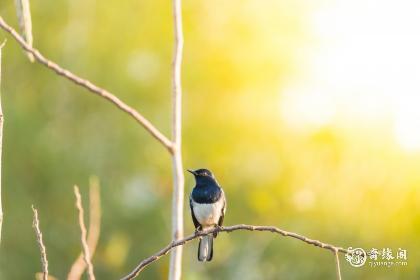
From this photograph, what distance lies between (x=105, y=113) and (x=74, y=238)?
7.83 ft

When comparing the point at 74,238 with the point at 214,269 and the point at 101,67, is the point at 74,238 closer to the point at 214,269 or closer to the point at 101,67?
the point at 214,269

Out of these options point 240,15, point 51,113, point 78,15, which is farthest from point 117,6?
point 51,113

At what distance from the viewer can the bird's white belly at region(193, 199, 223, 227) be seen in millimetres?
3436

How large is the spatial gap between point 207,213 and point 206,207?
0.04m

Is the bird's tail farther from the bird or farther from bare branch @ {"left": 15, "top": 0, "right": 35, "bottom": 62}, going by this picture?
bare branch @ {"left": 15, "top": 0, "right": 35, "bottom": 62}

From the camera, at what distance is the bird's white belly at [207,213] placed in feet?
11.3

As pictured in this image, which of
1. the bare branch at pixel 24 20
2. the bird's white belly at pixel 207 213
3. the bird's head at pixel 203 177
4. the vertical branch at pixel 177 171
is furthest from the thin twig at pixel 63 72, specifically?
the bird's head at pixel 203 177

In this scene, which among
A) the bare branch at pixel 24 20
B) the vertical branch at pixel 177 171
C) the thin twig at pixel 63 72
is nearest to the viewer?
the thin twig at pixel 63 72

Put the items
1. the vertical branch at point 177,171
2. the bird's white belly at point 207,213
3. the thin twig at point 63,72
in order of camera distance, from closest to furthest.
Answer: the thin twig at point 63,72, the vertical branch at point 177,171, the bird's white belly at point 207,213

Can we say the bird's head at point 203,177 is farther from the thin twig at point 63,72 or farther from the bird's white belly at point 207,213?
the thin twig at point 63,72

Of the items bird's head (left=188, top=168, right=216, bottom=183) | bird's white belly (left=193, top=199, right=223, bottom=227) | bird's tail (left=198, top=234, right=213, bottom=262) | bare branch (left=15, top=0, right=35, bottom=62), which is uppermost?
bare branch (left=15, top=0, right=35, bottom=62)

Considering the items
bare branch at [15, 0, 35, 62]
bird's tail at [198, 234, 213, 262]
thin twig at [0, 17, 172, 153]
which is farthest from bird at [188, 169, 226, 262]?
thin twig at [0, 17, 172, 153]

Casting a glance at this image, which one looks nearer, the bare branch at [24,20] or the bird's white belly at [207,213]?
the bare branch at [24,20]

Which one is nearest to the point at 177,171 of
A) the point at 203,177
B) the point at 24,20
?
the point at 24,20
